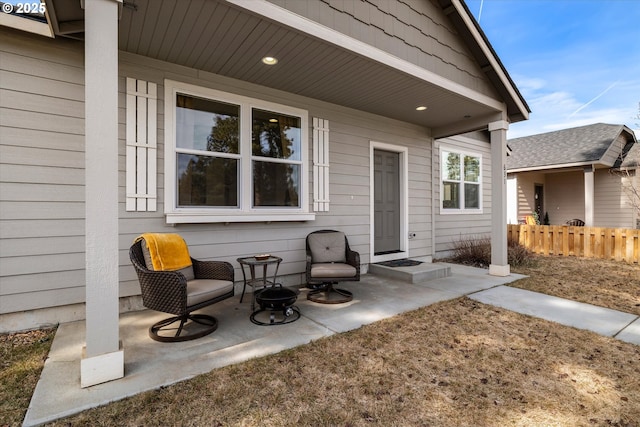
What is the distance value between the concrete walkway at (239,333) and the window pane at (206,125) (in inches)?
86.7

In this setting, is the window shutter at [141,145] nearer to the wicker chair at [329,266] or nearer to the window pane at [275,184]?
the window pane at [275,184]

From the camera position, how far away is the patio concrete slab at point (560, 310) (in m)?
3.46

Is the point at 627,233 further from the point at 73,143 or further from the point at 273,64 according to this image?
the point at 73,143

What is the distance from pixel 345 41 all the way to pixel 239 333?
344 centimetres

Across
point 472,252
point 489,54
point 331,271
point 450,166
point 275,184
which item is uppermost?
point 489,54

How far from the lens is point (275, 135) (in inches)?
195

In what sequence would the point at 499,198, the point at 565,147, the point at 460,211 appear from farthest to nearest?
the point at 565,147
the point at 460,211
the point at 499,198

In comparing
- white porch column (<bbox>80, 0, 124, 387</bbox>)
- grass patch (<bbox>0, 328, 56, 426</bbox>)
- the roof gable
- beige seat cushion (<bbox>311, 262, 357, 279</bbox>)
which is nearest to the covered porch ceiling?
white porch column (<bbox>80, 0, 124, 387</bbox>)

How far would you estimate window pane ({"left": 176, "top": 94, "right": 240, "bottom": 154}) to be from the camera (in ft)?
13.6

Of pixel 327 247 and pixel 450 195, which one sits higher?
pixel 450 195

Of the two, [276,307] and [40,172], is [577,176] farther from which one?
[40,172]

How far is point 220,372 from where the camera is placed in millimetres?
2414

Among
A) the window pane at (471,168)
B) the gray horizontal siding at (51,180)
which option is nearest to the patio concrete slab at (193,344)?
the gray horizontal siding at (51,180)

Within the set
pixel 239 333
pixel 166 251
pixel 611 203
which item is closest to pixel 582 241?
pixel 611 203
